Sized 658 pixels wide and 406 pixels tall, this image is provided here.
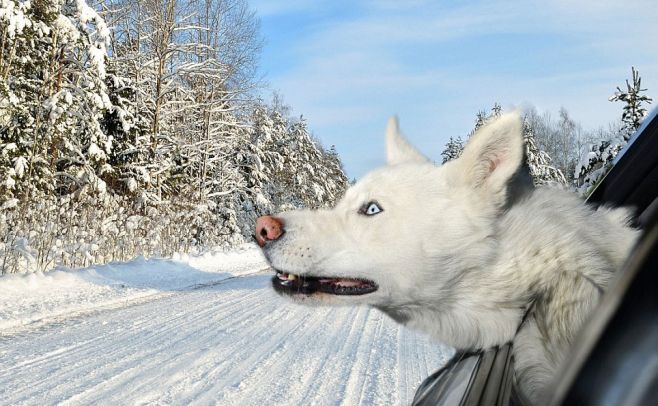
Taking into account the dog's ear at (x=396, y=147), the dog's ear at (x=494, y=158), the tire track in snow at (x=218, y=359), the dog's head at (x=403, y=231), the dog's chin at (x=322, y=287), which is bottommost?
the tire track in snow at (x=218, y=359)

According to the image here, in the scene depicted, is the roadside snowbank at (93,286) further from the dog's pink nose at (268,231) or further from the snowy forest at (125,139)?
the dog's pink nose at (268,231)

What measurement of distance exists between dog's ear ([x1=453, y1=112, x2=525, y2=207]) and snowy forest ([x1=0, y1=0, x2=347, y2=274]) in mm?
2563

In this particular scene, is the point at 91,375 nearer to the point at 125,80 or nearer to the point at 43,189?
the point at 43,189

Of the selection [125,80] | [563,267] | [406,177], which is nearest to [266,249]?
[406,177]

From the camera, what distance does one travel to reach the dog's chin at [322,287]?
1701 mm

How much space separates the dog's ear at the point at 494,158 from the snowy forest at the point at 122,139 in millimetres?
2563

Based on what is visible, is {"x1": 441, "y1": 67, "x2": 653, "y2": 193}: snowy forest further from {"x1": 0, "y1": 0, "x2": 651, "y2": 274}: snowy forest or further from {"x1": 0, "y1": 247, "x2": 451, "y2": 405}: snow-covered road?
{"x1": 0, "y1": 247, "x2": 451, "y2": 405}: snow-covered road

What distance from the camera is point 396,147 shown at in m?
2.12

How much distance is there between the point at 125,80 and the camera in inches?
834

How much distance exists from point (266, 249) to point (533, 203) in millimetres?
801

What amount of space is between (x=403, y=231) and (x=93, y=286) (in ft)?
38.4

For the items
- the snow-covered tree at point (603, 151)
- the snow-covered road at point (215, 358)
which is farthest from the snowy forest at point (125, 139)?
the snow-covered road at point (215, 358)

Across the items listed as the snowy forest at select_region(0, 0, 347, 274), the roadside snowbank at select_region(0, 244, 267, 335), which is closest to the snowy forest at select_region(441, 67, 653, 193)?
the snowy forest at select_region(0, 0, 347, 274)

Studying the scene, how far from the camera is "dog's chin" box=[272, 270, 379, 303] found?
1.70m
